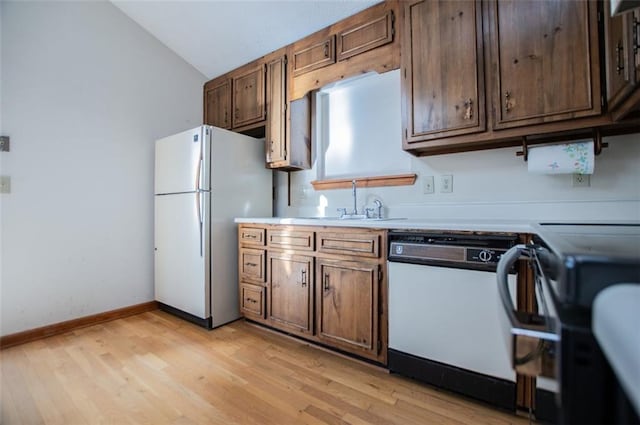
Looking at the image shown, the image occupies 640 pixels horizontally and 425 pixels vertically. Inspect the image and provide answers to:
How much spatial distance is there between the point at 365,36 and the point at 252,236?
1742mm

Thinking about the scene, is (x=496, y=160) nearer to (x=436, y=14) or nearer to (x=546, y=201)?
(x=546, y=201)

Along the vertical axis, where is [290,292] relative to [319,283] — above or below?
below

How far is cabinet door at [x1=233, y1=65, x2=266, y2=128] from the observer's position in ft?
9.09

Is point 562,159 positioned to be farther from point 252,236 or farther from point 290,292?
point 252,236

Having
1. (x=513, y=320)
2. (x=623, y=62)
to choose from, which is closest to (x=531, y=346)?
(x=513, y=320)

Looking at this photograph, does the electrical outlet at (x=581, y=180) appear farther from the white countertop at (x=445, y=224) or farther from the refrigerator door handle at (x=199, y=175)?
the refrigerator door handle at (x=199, y=175)

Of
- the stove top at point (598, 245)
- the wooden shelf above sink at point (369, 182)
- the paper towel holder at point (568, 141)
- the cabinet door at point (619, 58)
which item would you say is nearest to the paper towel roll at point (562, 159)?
the paper towel holder at point (568, 141)

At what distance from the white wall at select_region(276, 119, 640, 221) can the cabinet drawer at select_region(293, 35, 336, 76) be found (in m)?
0.80

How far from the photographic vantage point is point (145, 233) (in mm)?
2893

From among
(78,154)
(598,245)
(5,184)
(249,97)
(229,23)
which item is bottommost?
(598,245)

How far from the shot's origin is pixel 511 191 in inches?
70.8

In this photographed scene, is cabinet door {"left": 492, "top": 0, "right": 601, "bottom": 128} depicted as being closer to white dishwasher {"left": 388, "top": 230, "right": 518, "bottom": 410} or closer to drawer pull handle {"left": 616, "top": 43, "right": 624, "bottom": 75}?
drawer pull handle {"left": 616, "top": 43, "right": 624, "bottom": 75}

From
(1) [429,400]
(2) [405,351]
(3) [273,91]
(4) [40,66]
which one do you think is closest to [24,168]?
(4) [40,66]

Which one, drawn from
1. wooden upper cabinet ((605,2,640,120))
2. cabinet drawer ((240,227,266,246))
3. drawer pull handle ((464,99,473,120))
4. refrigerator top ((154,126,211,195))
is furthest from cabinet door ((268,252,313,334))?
wooden upper cabinet ((605,2,640,120))
